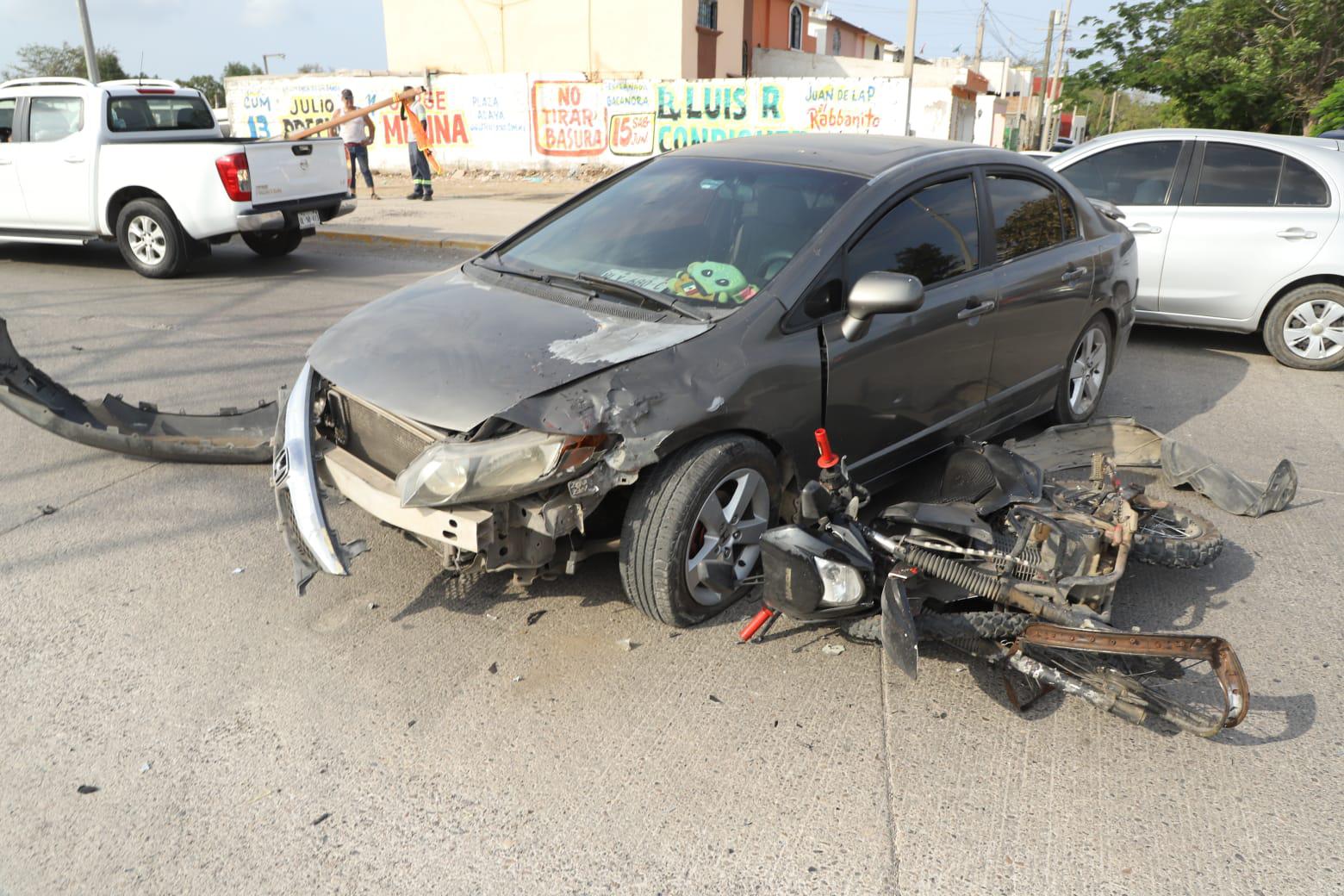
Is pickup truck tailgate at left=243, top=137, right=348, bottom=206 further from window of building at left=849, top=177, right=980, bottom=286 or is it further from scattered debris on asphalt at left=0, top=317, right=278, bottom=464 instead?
window of building at left=849, top=177, right=980, bottom=286

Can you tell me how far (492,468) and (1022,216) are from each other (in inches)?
128

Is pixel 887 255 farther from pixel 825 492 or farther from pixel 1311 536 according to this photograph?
pixel 1311 536

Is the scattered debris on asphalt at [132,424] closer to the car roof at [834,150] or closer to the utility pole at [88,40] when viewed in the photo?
the car roof at [834,150]

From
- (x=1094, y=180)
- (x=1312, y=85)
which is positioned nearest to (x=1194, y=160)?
(x=1094, y=180)

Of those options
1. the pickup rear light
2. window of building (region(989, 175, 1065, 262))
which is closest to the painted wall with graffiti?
the pickup rear light

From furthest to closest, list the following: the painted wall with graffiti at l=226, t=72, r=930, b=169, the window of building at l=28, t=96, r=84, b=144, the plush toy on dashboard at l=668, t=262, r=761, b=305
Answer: the painted wall with graffiti at l=226, t=72, r=930, b=169, the window of building at l=28, t=96, r=84, b=144, the plush toy on dashboard at l=668, t=262, r=761, b=305

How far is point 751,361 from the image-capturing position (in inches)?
142

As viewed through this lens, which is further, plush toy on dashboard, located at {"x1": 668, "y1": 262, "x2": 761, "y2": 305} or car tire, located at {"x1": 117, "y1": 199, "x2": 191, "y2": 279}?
car tire, located at {"x1": 117, "y1": 199, "x2": 191, "y2": 279}

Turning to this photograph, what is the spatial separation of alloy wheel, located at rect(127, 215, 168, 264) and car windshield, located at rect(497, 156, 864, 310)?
23.3 ft

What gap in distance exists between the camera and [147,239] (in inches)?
398

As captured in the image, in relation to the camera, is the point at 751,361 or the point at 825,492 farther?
the point at 751,361

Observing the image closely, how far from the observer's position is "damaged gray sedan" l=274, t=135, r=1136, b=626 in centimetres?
327

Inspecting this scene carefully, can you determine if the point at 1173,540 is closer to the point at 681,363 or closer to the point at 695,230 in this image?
the point at 681,363

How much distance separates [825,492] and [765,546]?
27 centimetres
